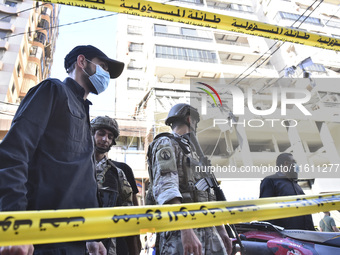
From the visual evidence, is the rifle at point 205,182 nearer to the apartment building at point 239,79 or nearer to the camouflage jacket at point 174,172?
the camouflage jacket at point 174,172

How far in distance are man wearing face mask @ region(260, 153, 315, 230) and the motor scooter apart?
1.14ft

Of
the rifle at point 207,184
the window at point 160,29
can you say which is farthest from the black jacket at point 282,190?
the window at point 160,29

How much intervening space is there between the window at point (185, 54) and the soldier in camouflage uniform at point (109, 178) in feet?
56.9

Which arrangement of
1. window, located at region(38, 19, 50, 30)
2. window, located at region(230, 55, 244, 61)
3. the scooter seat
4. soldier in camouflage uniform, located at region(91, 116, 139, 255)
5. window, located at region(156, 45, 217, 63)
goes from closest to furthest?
the scooter seat < soldier in camouflage uniform, located at region(91, 116, 139, 255) < window, located at region(156, 45, 217, 63) < window, located at region(230, 55, 244, 61) < window, located at region(38, 19, 50, 30)

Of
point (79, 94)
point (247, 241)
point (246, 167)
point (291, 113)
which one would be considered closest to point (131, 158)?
point (246, 167)

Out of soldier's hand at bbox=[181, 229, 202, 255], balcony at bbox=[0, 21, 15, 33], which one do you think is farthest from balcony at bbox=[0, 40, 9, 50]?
soldier's hand at bbox=[181, 229, 202, 255]

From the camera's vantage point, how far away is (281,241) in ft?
8.09

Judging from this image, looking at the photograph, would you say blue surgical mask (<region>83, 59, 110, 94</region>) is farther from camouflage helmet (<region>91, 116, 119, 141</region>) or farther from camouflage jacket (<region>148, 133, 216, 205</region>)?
camouflage helmet (<region>91, 116, 119, 141</region>)

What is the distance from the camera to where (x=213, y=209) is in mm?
1130

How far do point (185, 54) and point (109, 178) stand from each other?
18.8 meters

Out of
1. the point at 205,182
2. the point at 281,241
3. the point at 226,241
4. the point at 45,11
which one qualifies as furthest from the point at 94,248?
the point at 45,11

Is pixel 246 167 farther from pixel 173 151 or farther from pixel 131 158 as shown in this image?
pixel 173 151

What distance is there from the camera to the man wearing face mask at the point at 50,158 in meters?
0.96

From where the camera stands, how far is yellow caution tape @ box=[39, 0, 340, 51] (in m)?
2.16
